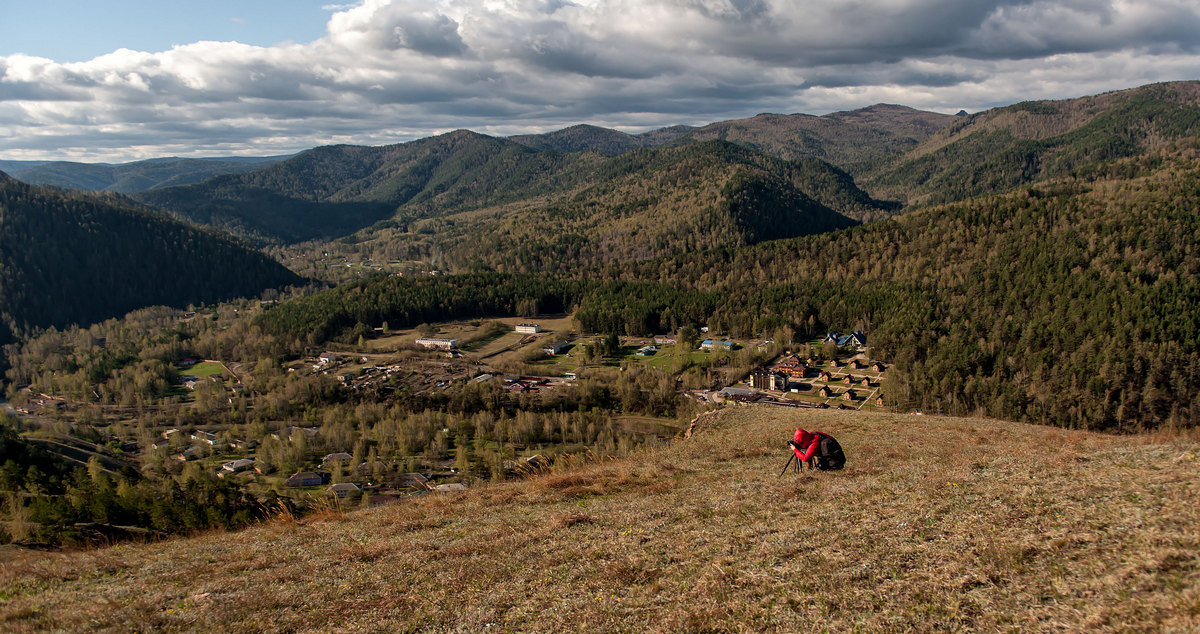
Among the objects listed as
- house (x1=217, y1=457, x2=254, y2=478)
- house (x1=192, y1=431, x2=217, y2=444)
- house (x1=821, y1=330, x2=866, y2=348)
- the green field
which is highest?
house (x1=821, y1=330, x2=866, y2=348)

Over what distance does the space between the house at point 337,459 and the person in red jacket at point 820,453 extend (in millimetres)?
62973

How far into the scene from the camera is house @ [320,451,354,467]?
70.4 metres

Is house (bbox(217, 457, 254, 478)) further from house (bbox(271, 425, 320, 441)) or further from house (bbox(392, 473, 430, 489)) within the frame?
house (bbox(392, 473, 430, 489))

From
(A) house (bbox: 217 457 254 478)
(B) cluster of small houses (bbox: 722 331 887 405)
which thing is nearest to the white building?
(A) house (bbox: 217 457 254 478)

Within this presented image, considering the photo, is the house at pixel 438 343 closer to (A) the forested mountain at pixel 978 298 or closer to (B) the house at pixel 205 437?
(A) the forested mountain at pixel 978 298

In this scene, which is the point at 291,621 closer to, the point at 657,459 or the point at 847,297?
the point at 657,459

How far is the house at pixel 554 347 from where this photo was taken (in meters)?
126

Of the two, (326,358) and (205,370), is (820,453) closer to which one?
(326,358)

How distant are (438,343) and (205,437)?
5503 centimetres

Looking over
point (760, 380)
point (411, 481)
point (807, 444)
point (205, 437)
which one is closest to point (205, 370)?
point (205, 437)

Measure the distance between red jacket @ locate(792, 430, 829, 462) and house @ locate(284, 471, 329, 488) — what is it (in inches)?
2320

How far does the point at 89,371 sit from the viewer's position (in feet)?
404

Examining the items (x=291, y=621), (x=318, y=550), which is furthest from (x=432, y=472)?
(x=291, y=621)

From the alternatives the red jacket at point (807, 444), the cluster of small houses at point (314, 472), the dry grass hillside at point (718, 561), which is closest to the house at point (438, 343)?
the cluster of small houses at point (314, 472)
